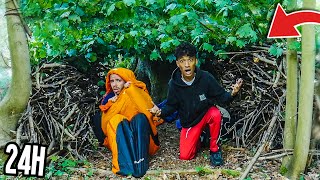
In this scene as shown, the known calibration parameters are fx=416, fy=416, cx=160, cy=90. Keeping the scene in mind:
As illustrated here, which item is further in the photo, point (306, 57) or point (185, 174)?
point (185, 174)

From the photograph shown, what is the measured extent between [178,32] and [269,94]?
1312 mm

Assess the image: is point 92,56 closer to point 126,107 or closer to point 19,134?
point 126,107

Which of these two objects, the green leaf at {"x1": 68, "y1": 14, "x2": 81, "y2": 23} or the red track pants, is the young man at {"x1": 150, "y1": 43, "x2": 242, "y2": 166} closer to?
the red track pants

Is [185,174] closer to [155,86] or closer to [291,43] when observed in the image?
[291,43]

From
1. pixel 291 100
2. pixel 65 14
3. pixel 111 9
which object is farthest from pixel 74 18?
pixel 291 100

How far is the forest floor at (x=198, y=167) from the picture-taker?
395 cm

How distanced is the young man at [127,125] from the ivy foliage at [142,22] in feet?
1.85

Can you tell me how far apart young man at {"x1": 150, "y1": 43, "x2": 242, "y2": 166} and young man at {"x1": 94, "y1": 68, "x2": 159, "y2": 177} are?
20 cm

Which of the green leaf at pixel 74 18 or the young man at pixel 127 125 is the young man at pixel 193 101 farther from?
the green leaf at pixel 74 18

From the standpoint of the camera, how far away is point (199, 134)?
4.61 meters

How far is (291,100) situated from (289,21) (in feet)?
2.44

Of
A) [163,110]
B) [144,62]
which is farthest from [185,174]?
[144,62]

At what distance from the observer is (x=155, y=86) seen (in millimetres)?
6547

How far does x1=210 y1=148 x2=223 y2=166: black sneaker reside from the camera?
14.1 ft
